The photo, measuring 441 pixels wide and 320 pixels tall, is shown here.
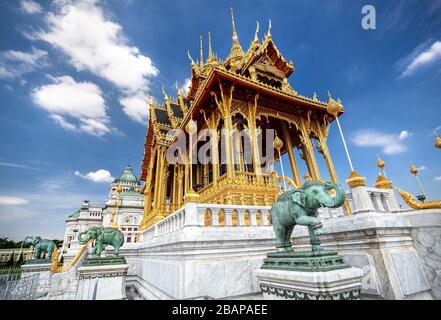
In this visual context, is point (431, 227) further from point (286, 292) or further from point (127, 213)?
point (127, 213)

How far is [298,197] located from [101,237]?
6251mm

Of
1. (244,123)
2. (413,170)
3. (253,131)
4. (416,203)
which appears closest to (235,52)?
(244,123)

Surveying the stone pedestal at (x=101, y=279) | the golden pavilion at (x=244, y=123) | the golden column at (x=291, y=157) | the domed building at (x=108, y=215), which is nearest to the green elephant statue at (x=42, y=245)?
the golden pavilion at (x=244, y=123)

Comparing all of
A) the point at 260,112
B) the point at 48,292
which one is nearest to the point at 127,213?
the point at 48,292

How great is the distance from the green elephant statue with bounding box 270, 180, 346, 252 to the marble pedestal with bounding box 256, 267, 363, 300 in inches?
11.8

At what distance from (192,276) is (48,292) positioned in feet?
25.0

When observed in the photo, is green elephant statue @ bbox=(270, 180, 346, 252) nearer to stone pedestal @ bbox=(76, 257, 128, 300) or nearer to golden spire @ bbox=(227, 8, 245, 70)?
stone pedestal @ bbox=(76, 257, 128, 300)

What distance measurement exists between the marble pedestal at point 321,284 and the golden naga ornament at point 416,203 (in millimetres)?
2425

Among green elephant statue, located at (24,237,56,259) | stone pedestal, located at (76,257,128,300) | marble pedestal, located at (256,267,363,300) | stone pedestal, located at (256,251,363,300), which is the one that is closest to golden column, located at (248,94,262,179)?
stone pedestal, located at (76,257,128,300)

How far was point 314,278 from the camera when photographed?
6.31ft

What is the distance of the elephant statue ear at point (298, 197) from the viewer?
2.42 meters

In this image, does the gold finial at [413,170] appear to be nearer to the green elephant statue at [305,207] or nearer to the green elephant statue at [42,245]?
the green elephant statue at [305,207]

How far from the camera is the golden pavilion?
8.49 metres

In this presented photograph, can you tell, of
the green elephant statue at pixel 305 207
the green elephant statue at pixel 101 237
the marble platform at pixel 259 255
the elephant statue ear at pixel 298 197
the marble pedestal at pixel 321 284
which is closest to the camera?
the marble pedestal at pixel 321 284
